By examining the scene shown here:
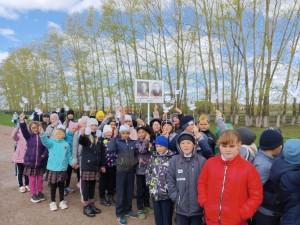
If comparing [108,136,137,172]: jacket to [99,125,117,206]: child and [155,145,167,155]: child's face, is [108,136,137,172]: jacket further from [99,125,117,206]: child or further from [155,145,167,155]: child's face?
[155,145,167,155]: child's face

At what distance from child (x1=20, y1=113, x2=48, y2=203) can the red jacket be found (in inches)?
146

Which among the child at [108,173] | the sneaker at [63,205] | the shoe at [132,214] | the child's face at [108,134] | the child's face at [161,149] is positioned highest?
the child's face at [108,134]

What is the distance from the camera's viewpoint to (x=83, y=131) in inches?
174

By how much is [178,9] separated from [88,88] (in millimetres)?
12693

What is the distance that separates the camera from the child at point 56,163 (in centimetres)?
475

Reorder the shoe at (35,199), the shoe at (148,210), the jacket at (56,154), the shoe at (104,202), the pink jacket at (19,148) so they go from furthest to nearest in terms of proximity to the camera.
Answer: the pink jacket at (19,148) → the shoe at (35,199) → the shoe at (104,202) → the jacket at (56,154) → the shoe at (148,210)

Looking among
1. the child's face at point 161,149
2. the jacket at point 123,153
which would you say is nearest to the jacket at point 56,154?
the jacket at point 123,153

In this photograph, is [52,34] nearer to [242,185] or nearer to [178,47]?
[178,47]

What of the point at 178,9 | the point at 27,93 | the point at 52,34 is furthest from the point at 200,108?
the point at 27,93

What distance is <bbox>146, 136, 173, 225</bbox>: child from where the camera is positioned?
3619mm

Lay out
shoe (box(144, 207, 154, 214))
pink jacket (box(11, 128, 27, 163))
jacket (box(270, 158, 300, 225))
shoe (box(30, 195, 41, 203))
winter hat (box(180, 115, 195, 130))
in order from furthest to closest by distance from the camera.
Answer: pink jacket (box(11, 128, 27, 163)) → shoe (box(30, 195, 41, 203)) → shoe (box(144, 207, 154, 214)) → winter hat (box(180, 115, 195, 130)) → jacket (box(270, 158, 300, 225))

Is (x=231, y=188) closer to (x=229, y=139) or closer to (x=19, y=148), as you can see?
(x=229, y=139)

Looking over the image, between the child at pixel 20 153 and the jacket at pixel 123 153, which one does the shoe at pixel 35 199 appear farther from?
the jacket at pixel 123 153

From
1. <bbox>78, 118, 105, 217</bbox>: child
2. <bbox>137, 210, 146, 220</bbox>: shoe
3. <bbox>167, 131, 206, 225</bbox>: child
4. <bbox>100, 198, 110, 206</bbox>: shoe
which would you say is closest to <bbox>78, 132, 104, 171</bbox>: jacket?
<bbox>78, 118, 105, 217</bbox>: child
